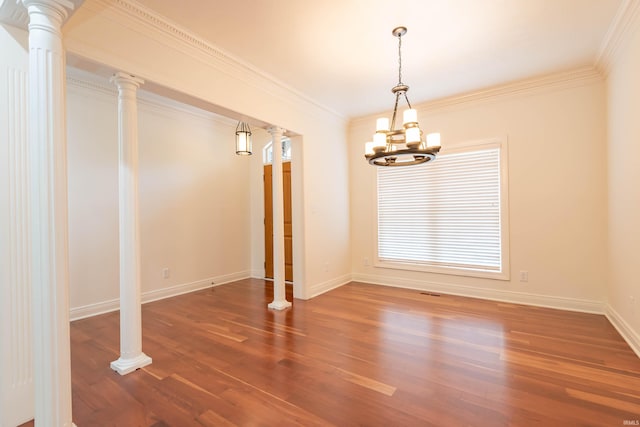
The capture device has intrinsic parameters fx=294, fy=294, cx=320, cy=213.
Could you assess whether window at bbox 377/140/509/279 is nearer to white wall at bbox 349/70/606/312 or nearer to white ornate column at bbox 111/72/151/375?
white wall at bbox 349/70/606/312

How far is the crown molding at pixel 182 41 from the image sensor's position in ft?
7.52

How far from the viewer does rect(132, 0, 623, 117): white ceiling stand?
96.7 inches

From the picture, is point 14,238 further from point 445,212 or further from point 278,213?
point 445,212

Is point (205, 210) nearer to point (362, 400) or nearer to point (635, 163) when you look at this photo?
point (362, 400)

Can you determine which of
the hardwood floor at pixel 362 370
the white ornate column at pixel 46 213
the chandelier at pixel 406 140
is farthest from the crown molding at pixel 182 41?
the hardwood floor at pixel 362 370

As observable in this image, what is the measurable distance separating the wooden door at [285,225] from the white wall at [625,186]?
4434 millimetres

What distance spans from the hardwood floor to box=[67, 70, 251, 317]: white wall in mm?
734

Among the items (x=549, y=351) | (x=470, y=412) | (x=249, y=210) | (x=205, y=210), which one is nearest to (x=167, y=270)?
(x=205, y=210)

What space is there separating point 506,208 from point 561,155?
0.89 meters

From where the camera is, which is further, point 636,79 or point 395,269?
point 395,269

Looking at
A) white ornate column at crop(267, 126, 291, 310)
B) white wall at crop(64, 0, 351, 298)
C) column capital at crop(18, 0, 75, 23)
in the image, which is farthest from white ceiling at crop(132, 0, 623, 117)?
column capital at crop(18, 0, 75, 23)

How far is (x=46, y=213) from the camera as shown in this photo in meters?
1.49

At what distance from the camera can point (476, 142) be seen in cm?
429

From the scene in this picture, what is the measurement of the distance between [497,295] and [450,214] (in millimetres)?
1306
